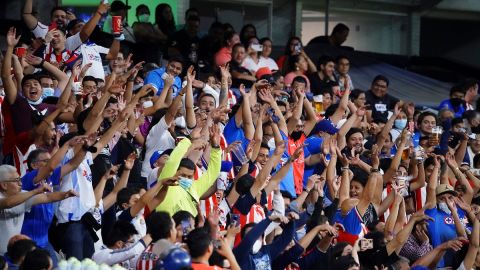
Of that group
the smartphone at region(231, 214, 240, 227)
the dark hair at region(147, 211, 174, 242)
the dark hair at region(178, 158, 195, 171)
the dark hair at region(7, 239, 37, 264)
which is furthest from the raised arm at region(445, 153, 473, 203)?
the dark hair at region(7, 239, 37, 264)

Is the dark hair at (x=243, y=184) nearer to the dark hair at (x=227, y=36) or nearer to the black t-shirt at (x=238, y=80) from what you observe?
the black t-shirt at (x=238, y=80)

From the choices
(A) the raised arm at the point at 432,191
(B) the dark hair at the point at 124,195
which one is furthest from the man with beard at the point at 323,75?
(B) the dark hair at the point at 124,195

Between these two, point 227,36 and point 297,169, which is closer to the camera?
point 297,169

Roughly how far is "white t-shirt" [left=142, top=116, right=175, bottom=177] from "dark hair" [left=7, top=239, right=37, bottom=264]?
381 cm

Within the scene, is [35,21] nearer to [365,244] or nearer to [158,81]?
[158,81]

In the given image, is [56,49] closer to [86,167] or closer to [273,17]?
[86,167]

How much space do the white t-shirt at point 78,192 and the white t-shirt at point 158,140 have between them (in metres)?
2.03

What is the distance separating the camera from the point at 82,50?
588 inches

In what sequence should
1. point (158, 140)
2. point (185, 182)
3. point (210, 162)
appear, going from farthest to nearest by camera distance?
point (158, 140) < point (210, 162) < point (185, 182)

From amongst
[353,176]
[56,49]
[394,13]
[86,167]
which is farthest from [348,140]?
[394,13]

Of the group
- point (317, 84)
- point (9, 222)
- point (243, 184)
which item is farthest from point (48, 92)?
point (317, 84)

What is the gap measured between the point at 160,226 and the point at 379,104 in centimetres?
871

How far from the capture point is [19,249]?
31.6ft

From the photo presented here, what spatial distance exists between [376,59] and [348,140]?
754cm
